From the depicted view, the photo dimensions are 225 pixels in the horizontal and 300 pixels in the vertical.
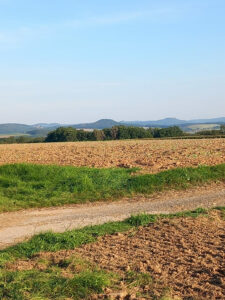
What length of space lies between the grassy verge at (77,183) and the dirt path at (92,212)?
55 centimetres

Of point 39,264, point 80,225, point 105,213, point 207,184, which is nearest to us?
point 39,264

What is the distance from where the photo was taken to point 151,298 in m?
4.78

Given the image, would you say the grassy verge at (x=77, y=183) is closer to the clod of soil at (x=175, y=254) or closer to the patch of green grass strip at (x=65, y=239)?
the patch of green grass strip at (x=65, y=239)

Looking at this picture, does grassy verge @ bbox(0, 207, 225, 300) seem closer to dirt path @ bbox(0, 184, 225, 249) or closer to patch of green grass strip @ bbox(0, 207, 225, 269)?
patch of green grass strip @ bbox(0, 207, 225, 269)

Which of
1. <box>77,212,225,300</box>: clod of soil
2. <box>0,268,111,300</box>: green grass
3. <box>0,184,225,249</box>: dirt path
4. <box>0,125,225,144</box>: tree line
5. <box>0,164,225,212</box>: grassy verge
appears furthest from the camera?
<box>0,125,225,144</box>: tree line

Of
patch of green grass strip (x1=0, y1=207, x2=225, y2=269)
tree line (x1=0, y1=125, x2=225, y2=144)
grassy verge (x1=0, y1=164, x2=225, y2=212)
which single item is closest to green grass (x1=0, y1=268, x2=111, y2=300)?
patch of green grass strip (x1=0, y1=207, x2=225, y2=269)

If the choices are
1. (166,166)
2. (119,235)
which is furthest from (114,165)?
(119,235)

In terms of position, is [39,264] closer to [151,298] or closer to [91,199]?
[151,298]

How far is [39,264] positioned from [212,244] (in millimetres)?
2886

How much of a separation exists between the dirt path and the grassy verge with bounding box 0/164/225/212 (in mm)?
548

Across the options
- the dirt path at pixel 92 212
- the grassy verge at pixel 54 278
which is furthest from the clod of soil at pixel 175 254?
the dirt path at pixel 92 212

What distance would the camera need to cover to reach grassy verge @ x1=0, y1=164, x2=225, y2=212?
11.4 metres

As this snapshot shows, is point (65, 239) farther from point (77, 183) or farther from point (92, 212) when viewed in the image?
point (77, 183)

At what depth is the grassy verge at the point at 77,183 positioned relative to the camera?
37.6 feet
